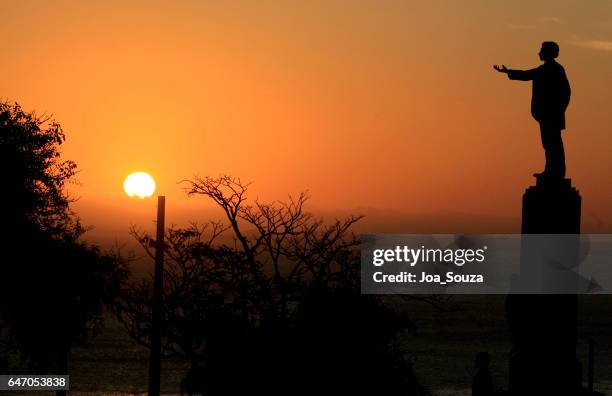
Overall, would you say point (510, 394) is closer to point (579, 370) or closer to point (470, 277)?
point (579, 370)

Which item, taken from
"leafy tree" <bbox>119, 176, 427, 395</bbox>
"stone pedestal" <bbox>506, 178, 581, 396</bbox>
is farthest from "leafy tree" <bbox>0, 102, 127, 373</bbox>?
"stone pedestal" <bbox>506, 178, 581, 396</bbox>

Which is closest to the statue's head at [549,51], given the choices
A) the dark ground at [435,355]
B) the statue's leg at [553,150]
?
the statue's leg at [553,150]

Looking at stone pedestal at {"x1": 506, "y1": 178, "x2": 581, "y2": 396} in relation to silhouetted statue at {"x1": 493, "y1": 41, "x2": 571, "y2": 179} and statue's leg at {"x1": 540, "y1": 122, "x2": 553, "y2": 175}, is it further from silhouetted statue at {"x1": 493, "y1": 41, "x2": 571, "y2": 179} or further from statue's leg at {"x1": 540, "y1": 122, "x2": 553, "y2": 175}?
silhouetted statue at {"x1": 493, "y1": 41, "x2": 571, "y2": 179}

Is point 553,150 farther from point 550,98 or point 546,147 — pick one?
point 550,98

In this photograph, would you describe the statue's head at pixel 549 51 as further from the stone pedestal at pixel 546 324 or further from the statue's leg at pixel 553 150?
the stone pedestal at pixel 546 324

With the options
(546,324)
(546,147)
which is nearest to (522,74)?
(546,147)

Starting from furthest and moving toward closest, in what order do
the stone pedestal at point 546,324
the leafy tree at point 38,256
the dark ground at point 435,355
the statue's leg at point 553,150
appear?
1. the dark ground at point 435,355
2. the leafy tree at point 38,256
3. the statue's leg at point 553,150
4. the stone pedestal at point 546,324

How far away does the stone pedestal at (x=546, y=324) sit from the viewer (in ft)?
63.7

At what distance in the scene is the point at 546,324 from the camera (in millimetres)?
19469

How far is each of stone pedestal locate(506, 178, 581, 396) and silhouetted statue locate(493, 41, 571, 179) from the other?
0.74 meters

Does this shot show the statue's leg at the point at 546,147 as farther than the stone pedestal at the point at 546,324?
Yes

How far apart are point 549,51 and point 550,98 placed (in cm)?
81

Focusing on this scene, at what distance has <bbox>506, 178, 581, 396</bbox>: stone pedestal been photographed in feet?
63.7

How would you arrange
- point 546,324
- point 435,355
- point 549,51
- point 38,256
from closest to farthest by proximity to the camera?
1. point 546,324
2. point 549,51
3. point 38,256
4. point 435,355
